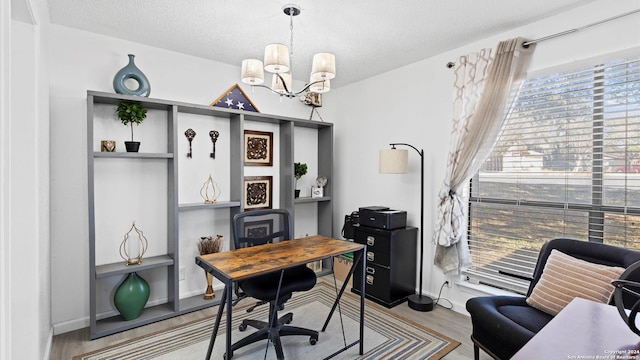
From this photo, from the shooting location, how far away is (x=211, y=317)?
2914mm

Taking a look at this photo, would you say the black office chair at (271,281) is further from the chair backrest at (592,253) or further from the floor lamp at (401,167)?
the chair backrest at (592,253)

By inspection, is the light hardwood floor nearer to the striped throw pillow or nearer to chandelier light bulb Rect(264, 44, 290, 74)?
the striped throw pillow

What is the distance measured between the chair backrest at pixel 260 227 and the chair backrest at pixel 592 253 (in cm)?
186

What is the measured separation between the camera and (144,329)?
2695mm

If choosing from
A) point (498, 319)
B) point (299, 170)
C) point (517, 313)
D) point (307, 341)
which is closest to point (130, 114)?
point (299, 170)

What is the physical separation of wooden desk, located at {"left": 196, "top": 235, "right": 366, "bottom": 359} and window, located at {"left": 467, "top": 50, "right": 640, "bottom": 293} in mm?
1363

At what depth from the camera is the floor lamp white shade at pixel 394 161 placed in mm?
3170

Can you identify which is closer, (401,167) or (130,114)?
(130,114)

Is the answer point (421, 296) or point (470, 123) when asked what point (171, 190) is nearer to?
point (421, 296)

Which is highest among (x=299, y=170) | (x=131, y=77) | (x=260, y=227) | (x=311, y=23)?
(x=311, y=23)

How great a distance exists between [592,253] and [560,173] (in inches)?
28.3

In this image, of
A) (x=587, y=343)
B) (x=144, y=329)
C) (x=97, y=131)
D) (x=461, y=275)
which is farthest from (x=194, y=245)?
(x=587, y=343)

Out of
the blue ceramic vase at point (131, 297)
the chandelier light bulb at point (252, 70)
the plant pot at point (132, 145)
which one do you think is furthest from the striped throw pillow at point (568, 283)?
the plant pot at point (132, 145)

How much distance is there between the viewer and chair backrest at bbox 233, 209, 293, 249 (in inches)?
99.0
